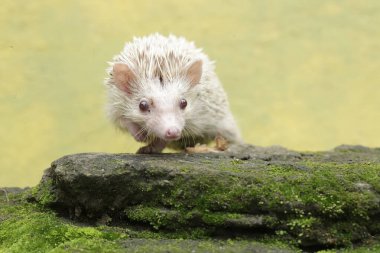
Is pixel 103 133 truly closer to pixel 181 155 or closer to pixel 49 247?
pixel 181 155

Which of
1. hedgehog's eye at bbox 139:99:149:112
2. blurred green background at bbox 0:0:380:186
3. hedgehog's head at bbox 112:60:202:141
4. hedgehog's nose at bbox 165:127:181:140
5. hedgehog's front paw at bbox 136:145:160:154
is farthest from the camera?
blurred green background at bbox 0:0:380:186

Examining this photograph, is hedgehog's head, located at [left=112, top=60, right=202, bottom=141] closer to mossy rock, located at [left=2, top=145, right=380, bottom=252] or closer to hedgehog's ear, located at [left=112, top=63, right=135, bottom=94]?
hedgehog's ear, located at [left=112, top=63, right=135, bottom=94]

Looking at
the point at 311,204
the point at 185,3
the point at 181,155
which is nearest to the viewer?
the point at 311,204

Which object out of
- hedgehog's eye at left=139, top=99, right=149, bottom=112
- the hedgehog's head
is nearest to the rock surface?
the hedgehog's head

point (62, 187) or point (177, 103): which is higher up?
point (177, 103)

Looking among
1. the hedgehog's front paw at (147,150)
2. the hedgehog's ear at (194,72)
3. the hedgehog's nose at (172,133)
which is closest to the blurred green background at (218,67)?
the hedgehog's front paw at (147,150)

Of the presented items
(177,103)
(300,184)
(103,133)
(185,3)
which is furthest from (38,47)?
(300,184)

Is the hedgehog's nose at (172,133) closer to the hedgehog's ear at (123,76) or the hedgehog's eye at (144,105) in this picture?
the hedgehog's eye at (144,105)
